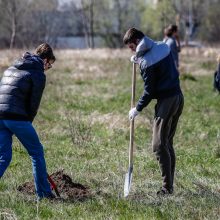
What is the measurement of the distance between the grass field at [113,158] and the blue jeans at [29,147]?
0.65ft

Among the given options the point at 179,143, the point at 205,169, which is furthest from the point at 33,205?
the point at 179,143

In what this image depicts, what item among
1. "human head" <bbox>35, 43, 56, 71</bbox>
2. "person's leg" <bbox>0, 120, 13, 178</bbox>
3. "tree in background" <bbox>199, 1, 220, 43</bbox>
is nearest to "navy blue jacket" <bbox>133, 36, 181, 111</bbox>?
"human head" <bbox>35, 43, 56, 71</bbox>

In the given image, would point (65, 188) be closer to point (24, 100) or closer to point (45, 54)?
point (24, 100)

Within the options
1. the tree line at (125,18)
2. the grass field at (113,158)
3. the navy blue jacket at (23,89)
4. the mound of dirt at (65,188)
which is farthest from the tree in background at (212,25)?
the navy blue jacket at (23,89)

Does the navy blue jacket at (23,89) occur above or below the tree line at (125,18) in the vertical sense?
above

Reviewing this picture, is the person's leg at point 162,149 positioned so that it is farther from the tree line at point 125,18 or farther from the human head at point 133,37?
the tree line at point 125,18

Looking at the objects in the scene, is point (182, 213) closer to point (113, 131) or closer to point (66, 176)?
point (66, 176)

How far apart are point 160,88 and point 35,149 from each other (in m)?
1.50

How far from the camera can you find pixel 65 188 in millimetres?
6992

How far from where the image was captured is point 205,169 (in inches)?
321

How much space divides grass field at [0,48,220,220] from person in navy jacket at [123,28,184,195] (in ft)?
1.50

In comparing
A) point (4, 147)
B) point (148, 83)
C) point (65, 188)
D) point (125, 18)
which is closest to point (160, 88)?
point (148, 83)

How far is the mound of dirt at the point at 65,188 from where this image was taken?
22.2ft

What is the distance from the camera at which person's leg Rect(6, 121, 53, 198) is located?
6215 millimetres
